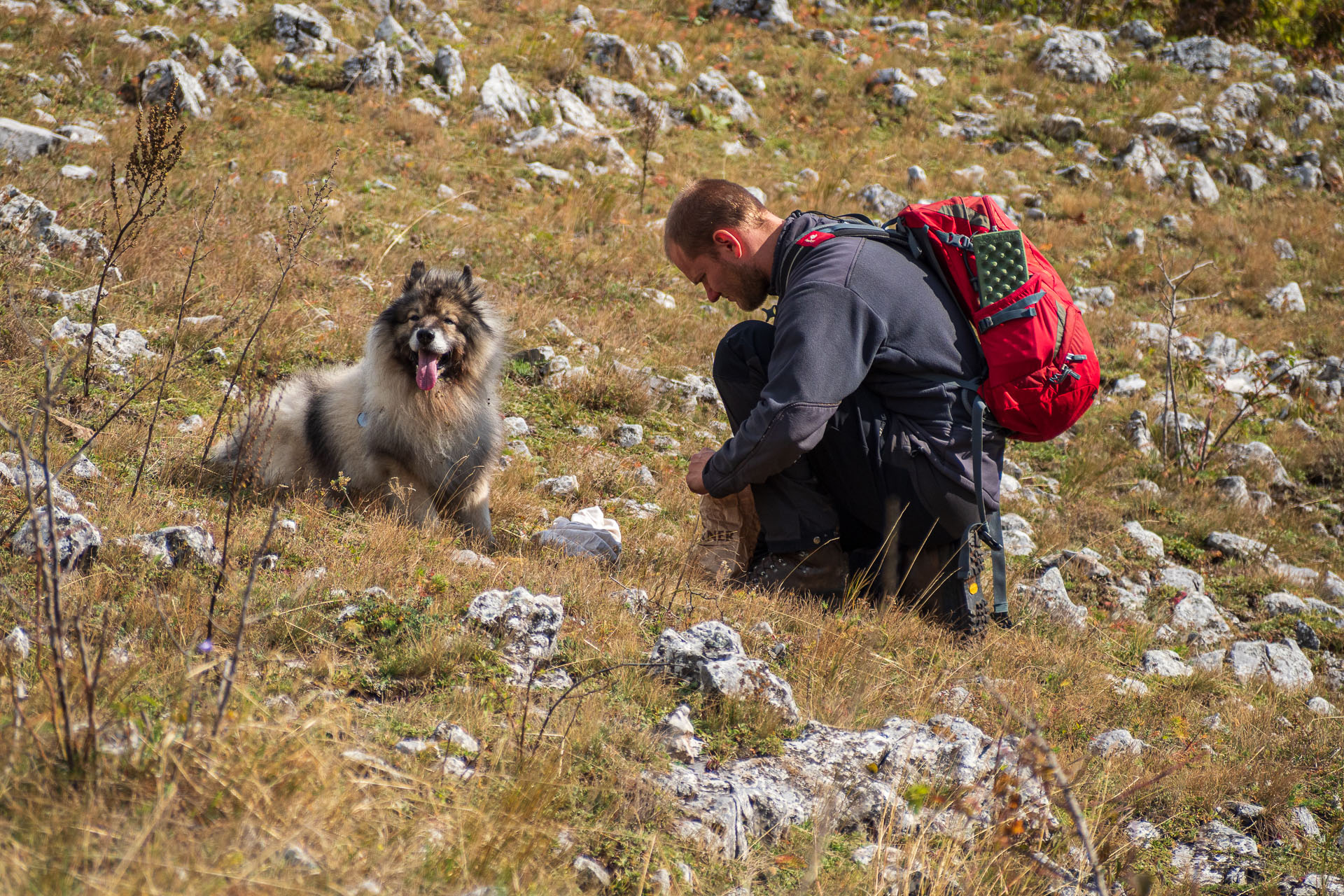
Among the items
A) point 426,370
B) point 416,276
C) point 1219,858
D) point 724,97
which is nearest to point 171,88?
point 416,276

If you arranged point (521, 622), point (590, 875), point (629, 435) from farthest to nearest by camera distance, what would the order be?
point (629, 435) → point (521, 622) → point (590, 875)

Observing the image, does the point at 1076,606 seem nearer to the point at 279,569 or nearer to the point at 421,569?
the point at 421,569

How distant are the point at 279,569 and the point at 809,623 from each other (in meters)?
2.25

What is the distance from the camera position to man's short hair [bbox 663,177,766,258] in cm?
439

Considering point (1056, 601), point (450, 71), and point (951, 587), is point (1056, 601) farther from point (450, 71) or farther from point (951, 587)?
point (450, 71)

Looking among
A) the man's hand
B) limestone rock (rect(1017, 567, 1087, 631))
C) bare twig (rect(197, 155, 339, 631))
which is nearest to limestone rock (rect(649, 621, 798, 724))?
the man's hand

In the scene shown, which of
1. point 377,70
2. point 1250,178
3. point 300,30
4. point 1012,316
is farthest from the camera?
point 1250,178

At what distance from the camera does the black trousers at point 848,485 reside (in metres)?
4.19

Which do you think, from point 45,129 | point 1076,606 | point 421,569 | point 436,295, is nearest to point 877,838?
point 421,569

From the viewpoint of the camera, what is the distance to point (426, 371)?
5.01 m

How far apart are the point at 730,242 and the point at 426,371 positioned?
1.86m

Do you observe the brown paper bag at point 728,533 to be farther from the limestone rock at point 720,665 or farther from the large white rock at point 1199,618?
the large white rock at point 1199,618

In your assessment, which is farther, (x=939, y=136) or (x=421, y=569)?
(x=939, y=136)

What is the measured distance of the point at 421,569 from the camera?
12.6 feet
